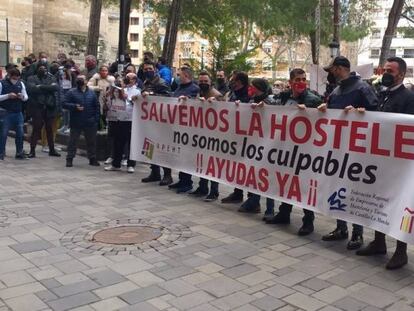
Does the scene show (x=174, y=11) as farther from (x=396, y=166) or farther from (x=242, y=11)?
(x=396, y=166)

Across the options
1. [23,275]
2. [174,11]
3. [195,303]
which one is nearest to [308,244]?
[195,303]

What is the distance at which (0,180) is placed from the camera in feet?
29.0

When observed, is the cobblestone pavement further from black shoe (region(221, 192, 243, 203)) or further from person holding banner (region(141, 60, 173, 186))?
person holding banner (region(141, 60, 173, 186))

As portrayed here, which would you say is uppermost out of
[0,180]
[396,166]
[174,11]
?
[174,11]

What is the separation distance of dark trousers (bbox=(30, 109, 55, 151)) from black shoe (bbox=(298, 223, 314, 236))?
7161 millimetres

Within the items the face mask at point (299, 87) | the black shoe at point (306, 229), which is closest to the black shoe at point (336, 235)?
the black shoe at point (306, 229)

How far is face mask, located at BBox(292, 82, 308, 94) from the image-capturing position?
617 centimetres

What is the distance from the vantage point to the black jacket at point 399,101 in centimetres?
509

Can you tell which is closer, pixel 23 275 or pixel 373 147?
pixel 23 275

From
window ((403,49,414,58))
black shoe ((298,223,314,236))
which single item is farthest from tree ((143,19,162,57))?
black shoe ((298,223,314,236))

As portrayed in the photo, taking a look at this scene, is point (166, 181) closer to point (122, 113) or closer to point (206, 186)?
point (206, 186)

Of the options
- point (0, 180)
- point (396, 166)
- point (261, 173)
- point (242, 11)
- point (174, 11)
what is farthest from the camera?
point (242, 11)

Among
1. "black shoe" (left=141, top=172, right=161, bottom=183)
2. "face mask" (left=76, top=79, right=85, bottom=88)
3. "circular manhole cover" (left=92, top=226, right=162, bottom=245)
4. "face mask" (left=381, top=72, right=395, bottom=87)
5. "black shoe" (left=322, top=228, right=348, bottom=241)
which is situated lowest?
"circular manhole cover" (left=92, top=226, right=162, bottom=245)

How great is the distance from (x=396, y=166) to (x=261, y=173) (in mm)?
1829
